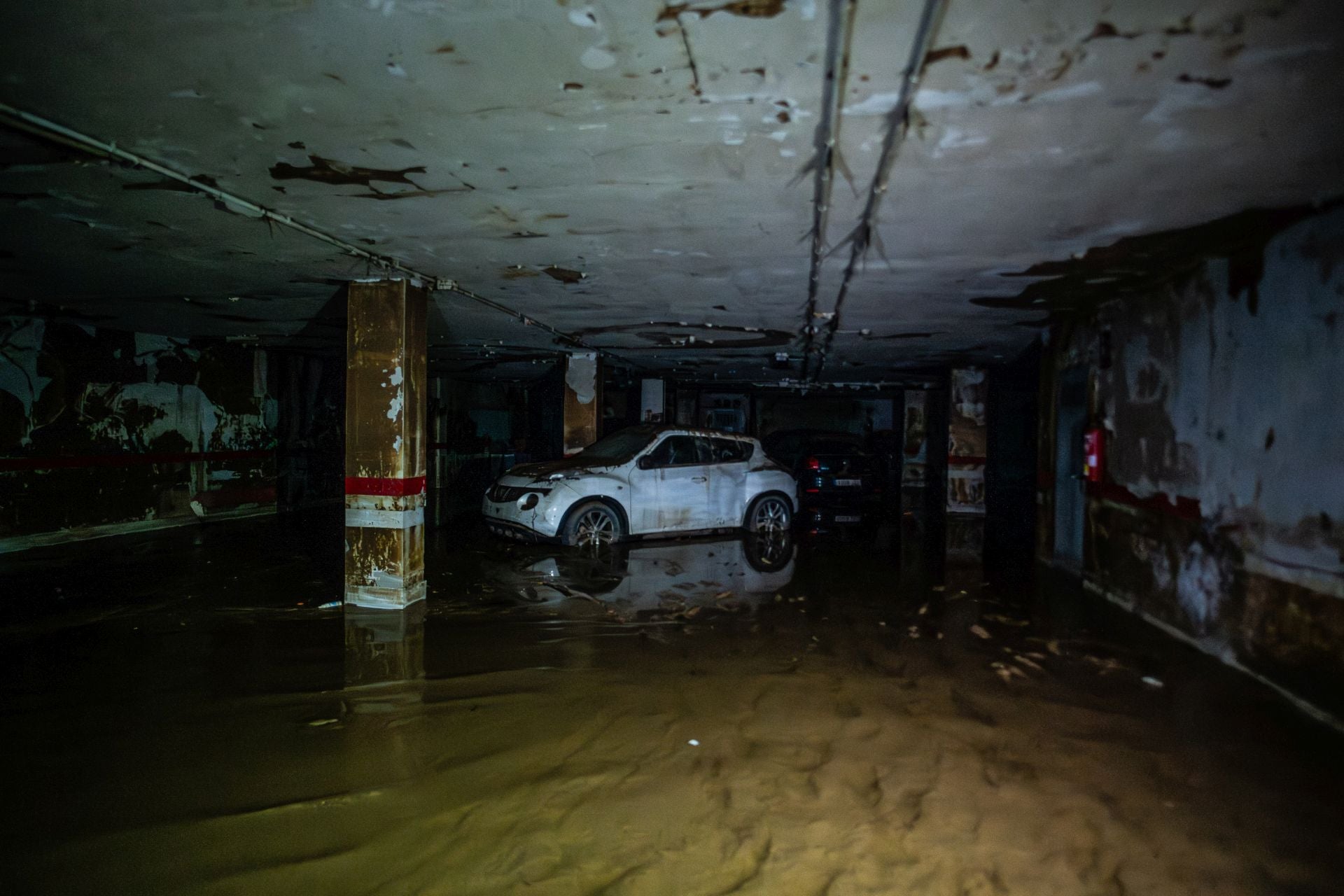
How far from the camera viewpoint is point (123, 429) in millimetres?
9094

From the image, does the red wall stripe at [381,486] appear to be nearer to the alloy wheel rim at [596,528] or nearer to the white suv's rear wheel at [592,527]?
the white suv's rear wheel at [592,527]

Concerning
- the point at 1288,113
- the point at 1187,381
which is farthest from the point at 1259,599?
the point at 1288,113

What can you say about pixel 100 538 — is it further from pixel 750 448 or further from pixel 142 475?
pixel 750 448

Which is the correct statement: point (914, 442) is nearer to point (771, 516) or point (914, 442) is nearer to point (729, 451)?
point (771, 516)

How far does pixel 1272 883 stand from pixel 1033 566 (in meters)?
5.68

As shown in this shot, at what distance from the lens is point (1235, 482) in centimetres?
440

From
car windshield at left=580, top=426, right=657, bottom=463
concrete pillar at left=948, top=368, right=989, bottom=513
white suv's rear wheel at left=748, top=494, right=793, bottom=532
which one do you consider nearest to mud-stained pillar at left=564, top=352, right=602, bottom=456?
car windshield at left=580, top=426, right=657, bottom=463

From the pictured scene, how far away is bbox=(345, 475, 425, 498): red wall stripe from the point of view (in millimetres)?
5656

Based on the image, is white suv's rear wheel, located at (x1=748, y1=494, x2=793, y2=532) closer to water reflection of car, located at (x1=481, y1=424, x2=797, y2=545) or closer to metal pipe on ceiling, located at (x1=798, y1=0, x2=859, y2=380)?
water reflection of car, located at (x1=481, y1=424, x2=797, y2=545)

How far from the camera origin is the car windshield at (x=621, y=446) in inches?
334

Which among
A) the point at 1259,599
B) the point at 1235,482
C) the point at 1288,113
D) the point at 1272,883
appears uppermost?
the point at 1288,113

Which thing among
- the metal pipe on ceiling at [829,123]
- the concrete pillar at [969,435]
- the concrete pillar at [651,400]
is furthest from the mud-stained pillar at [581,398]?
the concrete pillar at [969,435]

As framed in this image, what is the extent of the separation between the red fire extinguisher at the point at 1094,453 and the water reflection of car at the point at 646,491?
3760mm

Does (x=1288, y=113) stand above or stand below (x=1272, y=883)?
above
